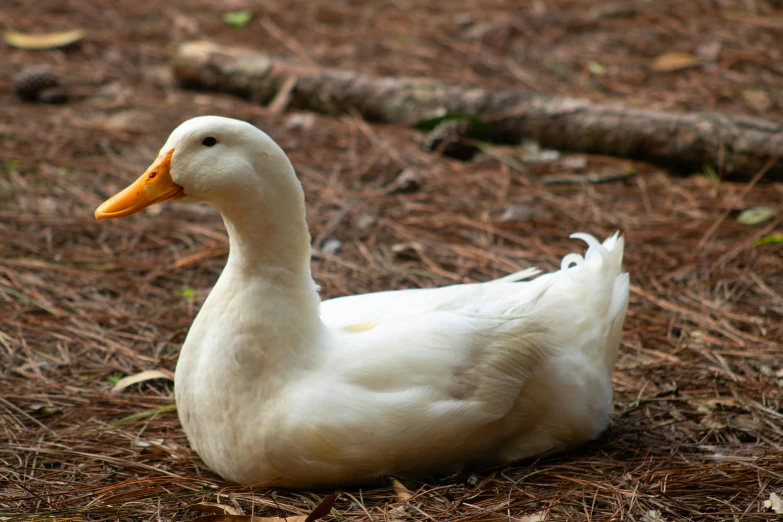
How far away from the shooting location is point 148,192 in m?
2.64

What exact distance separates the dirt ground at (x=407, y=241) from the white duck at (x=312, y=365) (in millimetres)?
132

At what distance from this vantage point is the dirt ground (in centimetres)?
267

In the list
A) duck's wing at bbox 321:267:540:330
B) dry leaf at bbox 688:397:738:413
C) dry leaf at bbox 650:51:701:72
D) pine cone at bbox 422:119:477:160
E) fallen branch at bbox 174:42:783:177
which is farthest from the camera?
dry leaf at bbox 650:51:701:72

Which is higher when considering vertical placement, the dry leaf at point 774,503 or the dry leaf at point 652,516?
the dry leaf at point 774,503

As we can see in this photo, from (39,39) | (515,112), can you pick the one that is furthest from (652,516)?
(39,39)

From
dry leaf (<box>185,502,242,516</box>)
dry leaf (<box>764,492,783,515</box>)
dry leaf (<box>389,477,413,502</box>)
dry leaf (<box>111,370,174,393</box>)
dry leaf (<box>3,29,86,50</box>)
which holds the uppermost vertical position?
dry leaf (<box>764,492,783,515</box>)

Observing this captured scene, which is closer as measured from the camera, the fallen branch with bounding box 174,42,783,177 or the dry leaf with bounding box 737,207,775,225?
the dry leaf with bounding box 737,207,775,225

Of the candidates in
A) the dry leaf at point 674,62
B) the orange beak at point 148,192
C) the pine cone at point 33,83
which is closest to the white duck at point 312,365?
the orange beak at point 148,192

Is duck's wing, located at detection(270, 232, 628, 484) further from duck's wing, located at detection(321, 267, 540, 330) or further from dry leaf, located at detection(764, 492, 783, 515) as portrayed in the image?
dry leaf, located at detection(764, 492, 783, 515)

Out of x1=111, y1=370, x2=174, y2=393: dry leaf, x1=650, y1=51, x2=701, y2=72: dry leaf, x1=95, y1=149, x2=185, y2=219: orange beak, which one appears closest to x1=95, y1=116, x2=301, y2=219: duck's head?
x1=95, y1=149, x2=185, y2=219: orange beak

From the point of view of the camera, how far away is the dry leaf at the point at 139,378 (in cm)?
336

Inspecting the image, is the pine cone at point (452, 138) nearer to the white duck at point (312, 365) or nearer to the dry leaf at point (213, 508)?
the white duck at point (312, 365)

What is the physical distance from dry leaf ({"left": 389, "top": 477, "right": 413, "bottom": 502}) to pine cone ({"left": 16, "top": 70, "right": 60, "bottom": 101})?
4.98 meters

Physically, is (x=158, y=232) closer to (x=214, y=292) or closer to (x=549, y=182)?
(x=214, y=292)
